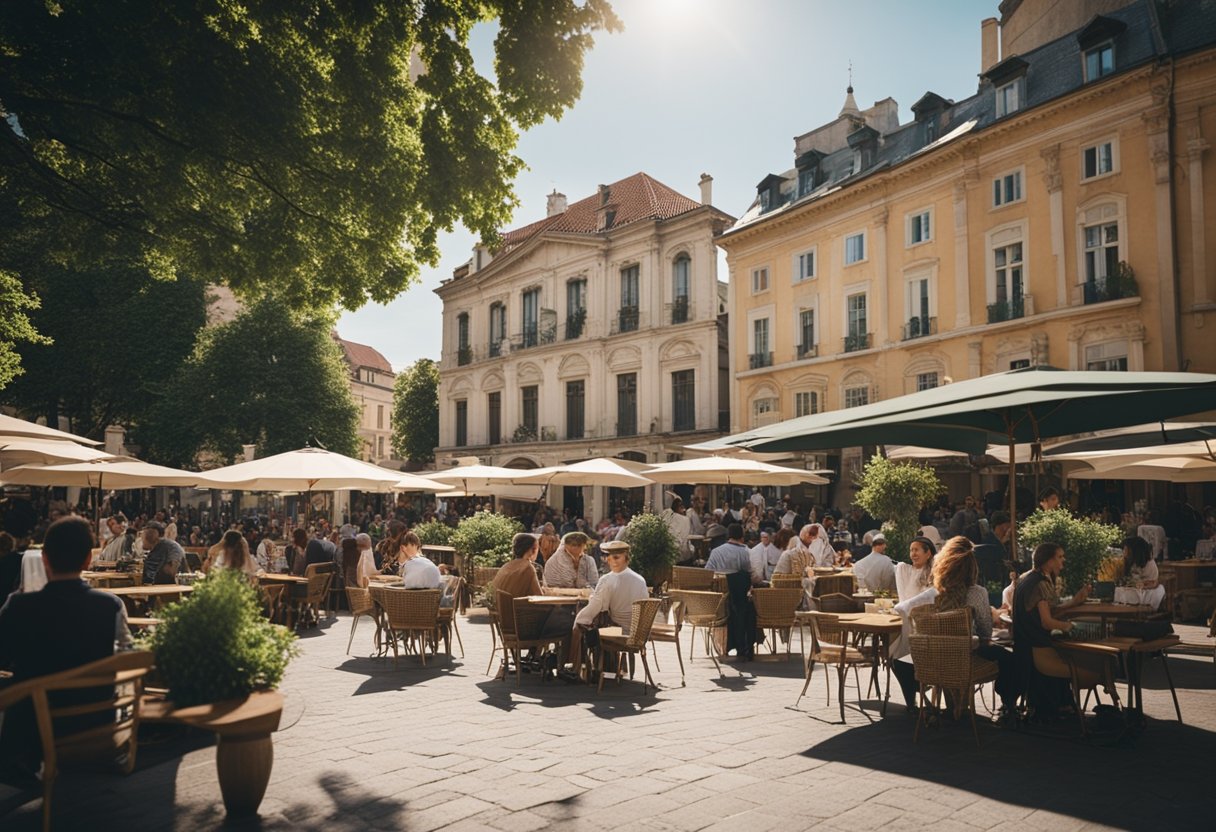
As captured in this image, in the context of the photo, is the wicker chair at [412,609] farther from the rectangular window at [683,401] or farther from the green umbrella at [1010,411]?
the rectangular window at [683,401]

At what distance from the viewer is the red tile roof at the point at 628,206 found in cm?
3509

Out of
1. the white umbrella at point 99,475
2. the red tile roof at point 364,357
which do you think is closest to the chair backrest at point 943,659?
the white umbrella at point 99,475

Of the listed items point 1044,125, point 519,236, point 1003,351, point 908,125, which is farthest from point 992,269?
point 519,236

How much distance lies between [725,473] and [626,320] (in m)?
21.1

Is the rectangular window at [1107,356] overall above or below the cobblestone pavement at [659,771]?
above

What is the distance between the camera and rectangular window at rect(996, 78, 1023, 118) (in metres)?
22.0

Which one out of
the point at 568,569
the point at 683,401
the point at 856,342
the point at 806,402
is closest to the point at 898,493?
the point at 568,569

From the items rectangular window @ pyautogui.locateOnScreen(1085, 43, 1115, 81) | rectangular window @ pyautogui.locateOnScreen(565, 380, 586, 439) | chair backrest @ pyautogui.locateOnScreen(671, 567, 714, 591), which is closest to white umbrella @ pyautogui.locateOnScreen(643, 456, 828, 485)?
chair backrest @ pyautogui.locateOnScreen(671, 567, 714, 591)

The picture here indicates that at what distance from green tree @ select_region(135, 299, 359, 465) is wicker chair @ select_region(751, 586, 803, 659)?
93.2ft

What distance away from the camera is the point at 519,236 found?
43.5 metres

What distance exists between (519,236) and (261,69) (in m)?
36.2

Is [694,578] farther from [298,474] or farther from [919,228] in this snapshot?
[919,228]

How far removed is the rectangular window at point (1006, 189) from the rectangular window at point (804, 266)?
663 centimetres

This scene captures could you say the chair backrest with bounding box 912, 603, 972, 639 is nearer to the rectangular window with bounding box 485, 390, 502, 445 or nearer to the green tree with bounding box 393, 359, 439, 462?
the rectangular window with bounding box 485, 390, 502, 445
